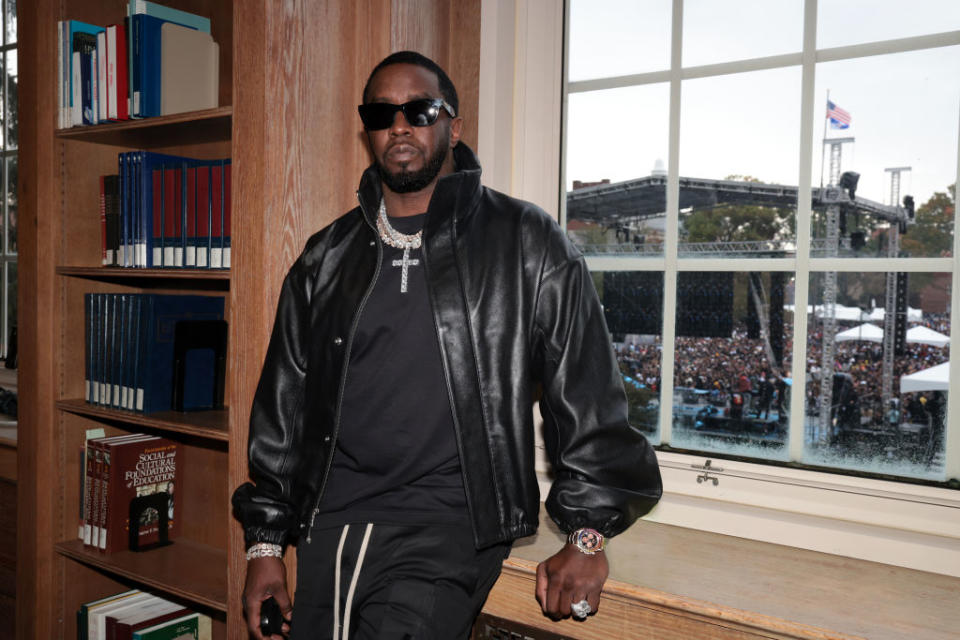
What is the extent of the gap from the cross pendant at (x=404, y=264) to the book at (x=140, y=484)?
1255 mm

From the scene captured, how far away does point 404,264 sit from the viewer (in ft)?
5.22

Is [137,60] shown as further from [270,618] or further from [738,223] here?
[738,223]

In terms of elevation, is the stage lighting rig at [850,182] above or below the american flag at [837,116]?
below

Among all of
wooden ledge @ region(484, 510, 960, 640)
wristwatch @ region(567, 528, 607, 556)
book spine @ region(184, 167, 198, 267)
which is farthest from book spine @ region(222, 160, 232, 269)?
wristwatch @ region(567, 528, 607, 556)

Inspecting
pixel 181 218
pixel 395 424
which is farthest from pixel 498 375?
pixel 181 218

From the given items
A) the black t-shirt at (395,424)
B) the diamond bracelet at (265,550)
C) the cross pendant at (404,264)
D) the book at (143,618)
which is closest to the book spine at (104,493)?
the book at (143,618)

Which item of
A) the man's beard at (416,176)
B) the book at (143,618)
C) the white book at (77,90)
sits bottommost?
the book at (143,618)

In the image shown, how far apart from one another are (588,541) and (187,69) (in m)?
1.78

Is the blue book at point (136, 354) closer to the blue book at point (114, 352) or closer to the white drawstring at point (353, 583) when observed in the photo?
the blue book at point (114, 352)

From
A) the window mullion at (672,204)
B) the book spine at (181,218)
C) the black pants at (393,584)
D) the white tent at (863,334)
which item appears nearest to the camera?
the black pants at (393,584)

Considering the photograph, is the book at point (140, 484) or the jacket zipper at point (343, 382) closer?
the jacket zipper at point (343, 382)

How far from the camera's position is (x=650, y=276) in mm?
2090

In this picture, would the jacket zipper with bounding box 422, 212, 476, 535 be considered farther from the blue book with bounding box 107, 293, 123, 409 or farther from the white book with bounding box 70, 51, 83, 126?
the white book with bounding box 70, 51, 83, 126

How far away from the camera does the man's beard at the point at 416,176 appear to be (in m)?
1.62
